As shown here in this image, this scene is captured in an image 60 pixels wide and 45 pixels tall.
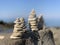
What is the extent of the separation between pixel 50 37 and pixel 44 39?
901mm

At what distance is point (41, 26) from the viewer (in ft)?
42.2

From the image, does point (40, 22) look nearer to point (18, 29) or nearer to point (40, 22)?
point (40, 22)

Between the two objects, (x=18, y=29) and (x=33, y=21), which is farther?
(x=33, y=21)

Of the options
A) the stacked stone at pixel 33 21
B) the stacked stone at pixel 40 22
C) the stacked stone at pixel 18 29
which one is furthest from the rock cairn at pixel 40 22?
A: the stacked stone at pixel 18 29

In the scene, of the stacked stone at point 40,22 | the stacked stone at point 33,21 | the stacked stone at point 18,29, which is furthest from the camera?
the stacked stone at point 40,22

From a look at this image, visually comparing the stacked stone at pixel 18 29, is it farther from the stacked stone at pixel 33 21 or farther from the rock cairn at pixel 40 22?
the rock cairn at pixel 40 22

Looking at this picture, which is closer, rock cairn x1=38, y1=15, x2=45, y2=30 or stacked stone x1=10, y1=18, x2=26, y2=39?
stacked stone x1=10, y1=18, x2=26, y2=39

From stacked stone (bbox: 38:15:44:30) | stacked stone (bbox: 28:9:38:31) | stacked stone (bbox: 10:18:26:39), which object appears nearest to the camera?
stacked stone (bbox: 10:18:26:39)

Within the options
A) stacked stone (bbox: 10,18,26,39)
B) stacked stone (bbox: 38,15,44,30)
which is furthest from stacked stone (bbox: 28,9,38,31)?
stacked stone (bbox: 10,18,26,39)

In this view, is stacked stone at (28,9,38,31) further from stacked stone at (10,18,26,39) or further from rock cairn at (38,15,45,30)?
stacked stone at (10,18,26,39)

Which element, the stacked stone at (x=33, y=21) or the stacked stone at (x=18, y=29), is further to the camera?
the stacked stone at (x=33, y=21)

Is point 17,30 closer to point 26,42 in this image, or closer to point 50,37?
point 26,42

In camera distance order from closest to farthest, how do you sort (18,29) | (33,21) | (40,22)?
(18,29) → (33,21) → (40,22)

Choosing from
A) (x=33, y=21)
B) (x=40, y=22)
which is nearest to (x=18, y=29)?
(x=33, y=21)
